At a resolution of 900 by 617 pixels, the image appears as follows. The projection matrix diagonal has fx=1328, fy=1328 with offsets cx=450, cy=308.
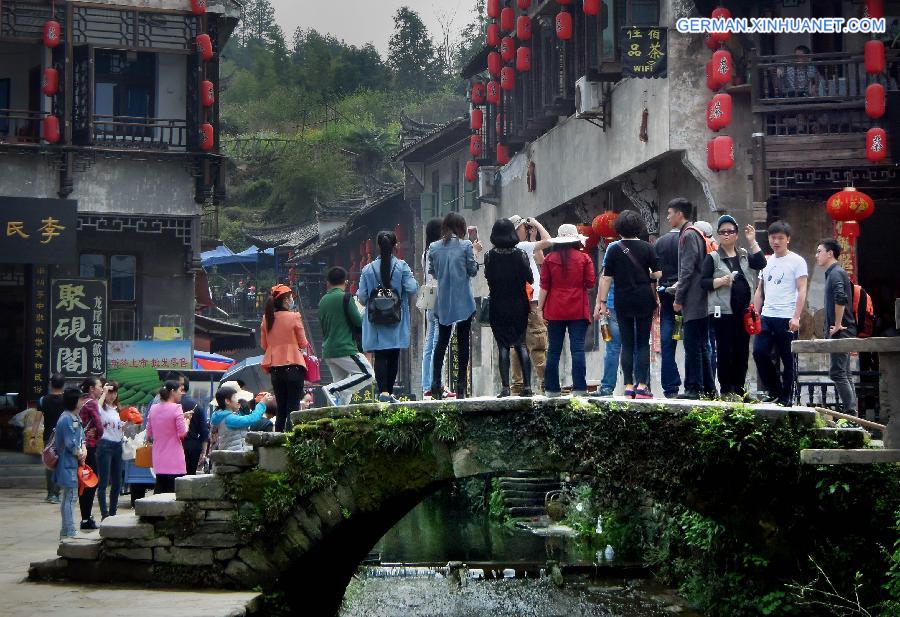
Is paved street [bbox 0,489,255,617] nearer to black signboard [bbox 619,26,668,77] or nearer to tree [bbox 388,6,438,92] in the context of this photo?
black signboard [bbox 619,26,668,77]

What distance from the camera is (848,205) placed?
16.1 m

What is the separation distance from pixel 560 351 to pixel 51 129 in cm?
1472

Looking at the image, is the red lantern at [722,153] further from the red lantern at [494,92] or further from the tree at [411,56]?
the tree at [411,56]

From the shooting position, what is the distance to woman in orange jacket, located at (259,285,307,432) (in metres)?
12.2

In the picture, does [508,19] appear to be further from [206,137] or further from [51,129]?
[51,129]

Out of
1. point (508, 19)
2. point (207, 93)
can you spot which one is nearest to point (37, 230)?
point (207, 93)

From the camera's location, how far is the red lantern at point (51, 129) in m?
23.4

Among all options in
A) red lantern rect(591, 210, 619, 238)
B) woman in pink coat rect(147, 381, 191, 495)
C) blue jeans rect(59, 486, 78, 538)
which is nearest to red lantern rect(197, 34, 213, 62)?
red lantern rect(591, 210, 619, 238)

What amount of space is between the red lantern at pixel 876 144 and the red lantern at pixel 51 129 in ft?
46.4

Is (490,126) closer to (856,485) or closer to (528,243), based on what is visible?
(528,243)


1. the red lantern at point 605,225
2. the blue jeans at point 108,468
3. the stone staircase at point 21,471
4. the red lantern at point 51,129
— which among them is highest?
the red lantern at point 51,129

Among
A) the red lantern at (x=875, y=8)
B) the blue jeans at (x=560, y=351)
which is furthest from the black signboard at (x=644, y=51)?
the blue jeans at (x=560, y=351)

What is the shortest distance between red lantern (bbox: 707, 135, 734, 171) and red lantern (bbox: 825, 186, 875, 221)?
1.66 metres

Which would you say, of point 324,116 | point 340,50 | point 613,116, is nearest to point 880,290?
point 613,116
